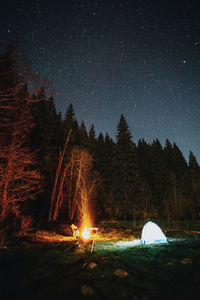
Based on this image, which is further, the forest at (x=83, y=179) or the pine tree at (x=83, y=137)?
the pine tree at (x=83, y=137)

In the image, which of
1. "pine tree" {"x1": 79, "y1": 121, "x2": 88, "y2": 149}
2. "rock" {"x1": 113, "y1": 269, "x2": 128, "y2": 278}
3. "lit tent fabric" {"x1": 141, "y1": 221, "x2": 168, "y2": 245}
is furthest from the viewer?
"pine tree" {"x1": 79, "y1": 121, "x2": 88, "y2": 149}

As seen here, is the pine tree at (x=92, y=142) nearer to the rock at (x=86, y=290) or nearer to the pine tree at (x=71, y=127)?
the pine tree at (x=71, y=127)

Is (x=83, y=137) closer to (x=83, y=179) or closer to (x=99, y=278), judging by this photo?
(x=83, y=179)

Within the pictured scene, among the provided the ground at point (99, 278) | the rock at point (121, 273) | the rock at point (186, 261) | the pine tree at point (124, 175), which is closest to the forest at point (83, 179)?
the pine tree at point (124, 175)

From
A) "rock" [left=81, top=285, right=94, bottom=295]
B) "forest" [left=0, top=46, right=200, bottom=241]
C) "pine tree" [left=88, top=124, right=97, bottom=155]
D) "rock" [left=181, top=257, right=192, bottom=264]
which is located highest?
"pine tree" [left=88, top=124, right=97, bottom=155]

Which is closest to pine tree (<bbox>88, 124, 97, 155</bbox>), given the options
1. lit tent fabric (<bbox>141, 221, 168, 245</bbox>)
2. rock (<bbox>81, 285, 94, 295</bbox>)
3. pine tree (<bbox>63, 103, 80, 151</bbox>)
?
pine tree (<bbox>63, 103, 80, 151</bbox>)

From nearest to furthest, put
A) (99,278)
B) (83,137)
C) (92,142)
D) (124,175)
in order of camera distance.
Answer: (99,278)
(124,175)
(83,137)
(92,142)

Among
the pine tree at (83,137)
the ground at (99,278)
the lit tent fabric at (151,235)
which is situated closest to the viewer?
the ground at (99,278)

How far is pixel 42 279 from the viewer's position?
3275mm

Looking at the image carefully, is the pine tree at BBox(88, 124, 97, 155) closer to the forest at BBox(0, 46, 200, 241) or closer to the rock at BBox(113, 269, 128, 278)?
the forest at BBox(0, 46, 200, 241)

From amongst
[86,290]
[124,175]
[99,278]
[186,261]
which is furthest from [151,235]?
[124,175]

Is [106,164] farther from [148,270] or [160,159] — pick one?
[148,270]

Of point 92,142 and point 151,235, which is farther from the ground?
point 92,142

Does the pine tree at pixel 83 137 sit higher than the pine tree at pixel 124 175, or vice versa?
the pine tree at pixel 83 137
